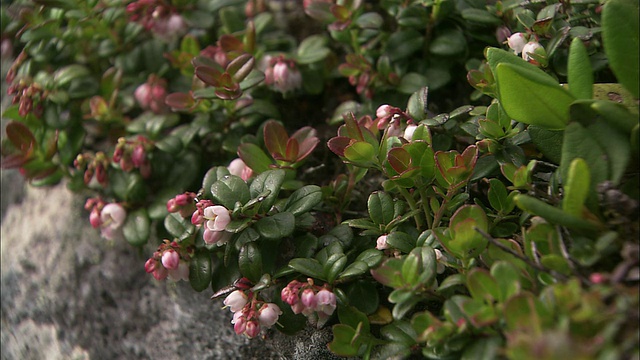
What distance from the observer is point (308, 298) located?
106 cm

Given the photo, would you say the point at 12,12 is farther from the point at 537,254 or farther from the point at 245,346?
the point at 537,254

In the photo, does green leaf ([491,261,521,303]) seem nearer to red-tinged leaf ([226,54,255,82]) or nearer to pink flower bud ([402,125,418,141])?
pink flower bud ([402,125,418,141])

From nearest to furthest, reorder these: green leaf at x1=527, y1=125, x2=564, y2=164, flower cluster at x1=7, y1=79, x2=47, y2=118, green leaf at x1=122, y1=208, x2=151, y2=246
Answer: green leaf at x1=527, y1=125, x2=564, y2=164
green leaf at x1=122, y1=208, x2=151, y2=246
flower cluster at x1=7, y1=79, x2=47, y2=118

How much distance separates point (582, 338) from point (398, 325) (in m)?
0.33

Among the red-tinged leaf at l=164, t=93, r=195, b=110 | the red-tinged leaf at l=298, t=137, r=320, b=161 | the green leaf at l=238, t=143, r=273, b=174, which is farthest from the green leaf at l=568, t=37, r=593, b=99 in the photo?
the red-tinged leaf at l=164, t=93, r=195, b=110

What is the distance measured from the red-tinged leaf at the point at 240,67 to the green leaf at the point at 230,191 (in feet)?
0.98

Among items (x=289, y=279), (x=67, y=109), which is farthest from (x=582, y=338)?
(x=67, y=109)

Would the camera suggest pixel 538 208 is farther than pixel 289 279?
No

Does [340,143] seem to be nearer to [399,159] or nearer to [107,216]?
[399,159]

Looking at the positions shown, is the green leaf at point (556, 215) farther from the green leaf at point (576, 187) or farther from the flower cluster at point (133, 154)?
the flower cluster at point (133, 154)

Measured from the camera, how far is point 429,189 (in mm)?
1186

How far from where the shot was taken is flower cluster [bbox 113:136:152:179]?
1461 mm

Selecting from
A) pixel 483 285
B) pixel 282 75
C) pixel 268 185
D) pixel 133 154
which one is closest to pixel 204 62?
pixel 282 75

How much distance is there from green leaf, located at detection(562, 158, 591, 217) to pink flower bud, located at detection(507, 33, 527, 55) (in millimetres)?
408
